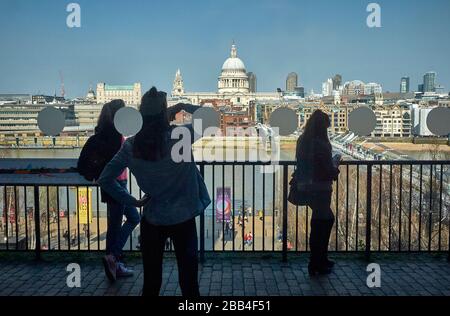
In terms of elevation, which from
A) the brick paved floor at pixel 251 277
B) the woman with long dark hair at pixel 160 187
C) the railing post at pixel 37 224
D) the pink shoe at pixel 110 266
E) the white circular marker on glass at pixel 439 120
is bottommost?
the brick paved floor at pixel 251 277

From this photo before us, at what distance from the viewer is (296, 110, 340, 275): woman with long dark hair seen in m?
4.56

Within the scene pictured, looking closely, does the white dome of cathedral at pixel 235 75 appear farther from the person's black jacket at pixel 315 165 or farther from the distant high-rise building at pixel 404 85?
the distant high-rise building at pixel 404 85

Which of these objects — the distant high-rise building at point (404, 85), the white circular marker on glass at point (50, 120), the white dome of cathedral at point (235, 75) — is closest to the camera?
the white circular marker on glass at point (50, 120)

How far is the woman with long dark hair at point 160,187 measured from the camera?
9.99 ft

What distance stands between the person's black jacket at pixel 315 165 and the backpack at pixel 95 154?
1822 millimetres

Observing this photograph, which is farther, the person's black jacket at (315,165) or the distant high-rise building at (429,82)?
the distant high-rise building at (429,82)

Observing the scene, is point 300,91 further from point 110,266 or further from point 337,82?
point 110,266

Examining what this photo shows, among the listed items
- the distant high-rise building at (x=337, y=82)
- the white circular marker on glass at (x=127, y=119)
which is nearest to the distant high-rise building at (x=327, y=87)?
the distant high-rise building at (x=337, y=82)

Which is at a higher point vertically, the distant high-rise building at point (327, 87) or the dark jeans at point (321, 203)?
the distant high-rise building at point (327, 87)

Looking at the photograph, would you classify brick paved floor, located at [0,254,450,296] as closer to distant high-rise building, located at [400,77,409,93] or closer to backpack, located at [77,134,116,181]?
backpack, located at [77,134,116,181]

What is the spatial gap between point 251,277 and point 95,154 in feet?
6.38

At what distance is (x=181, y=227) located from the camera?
10.1 feet

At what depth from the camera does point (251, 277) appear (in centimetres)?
473
